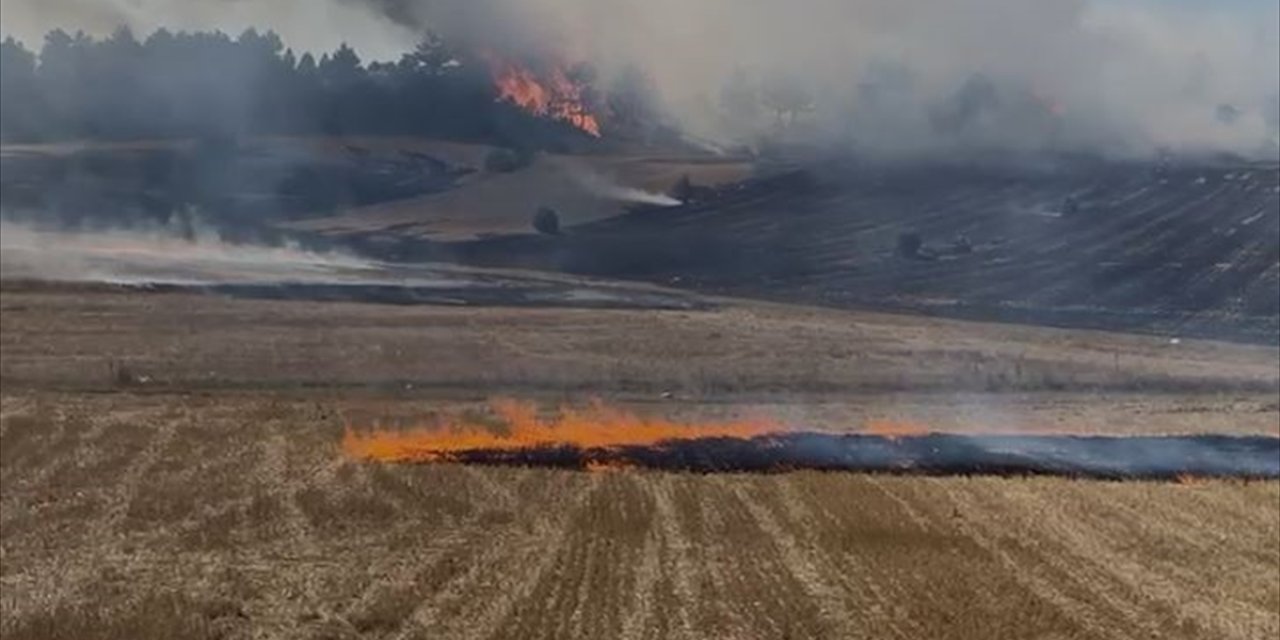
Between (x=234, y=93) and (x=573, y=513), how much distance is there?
93.5 metres

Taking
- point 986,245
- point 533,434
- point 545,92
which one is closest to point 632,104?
point 545,92

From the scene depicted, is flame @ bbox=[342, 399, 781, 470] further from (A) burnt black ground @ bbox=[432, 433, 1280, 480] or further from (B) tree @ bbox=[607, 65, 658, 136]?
(B) tree @ bbox=[607, 65, 658, 136]

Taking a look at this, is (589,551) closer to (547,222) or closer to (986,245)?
(986,245)

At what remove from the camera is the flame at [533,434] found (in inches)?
1770

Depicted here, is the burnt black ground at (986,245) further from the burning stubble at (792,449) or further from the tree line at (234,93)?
the burning stubble at (792,449)

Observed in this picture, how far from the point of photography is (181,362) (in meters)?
64.0

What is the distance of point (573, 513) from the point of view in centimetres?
3662

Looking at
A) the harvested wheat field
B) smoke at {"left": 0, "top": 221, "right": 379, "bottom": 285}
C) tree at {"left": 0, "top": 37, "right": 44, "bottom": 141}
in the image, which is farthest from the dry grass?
tree at {"left": 0, "top": 37, "right": 44, "bottom": 141}

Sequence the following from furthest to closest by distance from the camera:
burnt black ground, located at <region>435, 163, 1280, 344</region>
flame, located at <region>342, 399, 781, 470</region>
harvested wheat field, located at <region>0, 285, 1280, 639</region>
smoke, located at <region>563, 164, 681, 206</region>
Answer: smoke, located at <region>563, 164, 681, 206</region> → burnt black ground, located at <region>435, 163, 1280, 344</region> → flame, located at <region>342, 399, 781, 470</region> → harvested wheat field, located at <region>0, 285, 1280, 639</region>

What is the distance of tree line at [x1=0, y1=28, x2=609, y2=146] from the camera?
364ft

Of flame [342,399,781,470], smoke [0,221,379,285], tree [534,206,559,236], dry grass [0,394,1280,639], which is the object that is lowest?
dry grass [0,394,1280,639]

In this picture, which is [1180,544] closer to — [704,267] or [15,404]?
[15,404]

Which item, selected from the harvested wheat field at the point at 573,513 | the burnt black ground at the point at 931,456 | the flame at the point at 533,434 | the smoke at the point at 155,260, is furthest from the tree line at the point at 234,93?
the burnt black ground at the point at 931,456

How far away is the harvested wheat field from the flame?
1411mm
